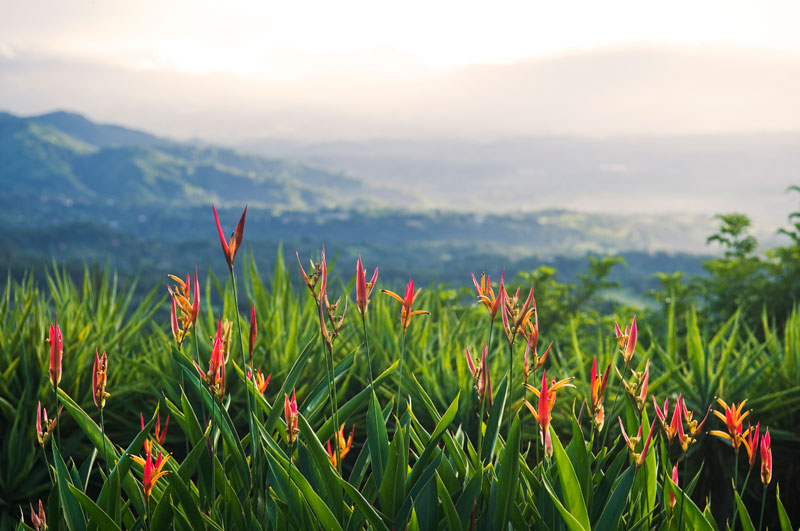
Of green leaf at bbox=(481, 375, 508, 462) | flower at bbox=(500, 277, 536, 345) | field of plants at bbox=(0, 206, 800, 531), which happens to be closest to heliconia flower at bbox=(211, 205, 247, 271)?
field of plants at bbox=(0, 206, 800, 531)

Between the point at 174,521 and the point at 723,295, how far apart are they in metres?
4.74

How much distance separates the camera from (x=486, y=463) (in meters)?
1.35

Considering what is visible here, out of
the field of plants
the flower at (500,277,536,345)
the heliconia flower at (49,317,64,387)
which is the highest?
the flower at (500,277,536,345)

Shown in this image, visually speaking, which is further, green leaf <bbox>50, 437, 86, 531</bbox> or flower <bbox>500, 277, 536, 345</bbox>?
green leaf <bbox>50, 437, 86, 531</bbox>

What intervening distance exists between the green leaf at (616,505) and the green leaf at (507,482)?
164 mm

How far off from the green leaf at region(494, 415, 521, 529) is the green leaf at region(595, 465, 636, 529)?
0.16 m

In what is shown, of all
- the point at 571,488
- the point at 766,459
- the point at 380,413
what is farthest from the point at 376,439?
the point at 766,459

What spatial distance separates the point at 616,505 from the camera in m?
1.19

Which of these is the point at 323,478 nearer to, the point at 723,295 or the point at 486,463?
the point at 486,463

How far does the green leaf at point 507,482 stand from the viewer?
3.80 ft

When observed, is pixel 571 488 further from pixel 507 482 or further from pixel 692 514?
pixel 692 514

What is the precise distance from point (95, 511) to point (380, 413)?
1.76ft

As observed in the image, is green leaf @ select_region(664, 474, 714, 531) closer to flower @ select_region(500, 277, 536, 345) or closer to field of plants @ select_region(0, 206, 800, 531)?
field of plants @ select_region(0, 206, 800, 531)

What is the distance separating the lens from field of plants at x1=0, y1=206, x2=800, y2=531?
1135 mm
